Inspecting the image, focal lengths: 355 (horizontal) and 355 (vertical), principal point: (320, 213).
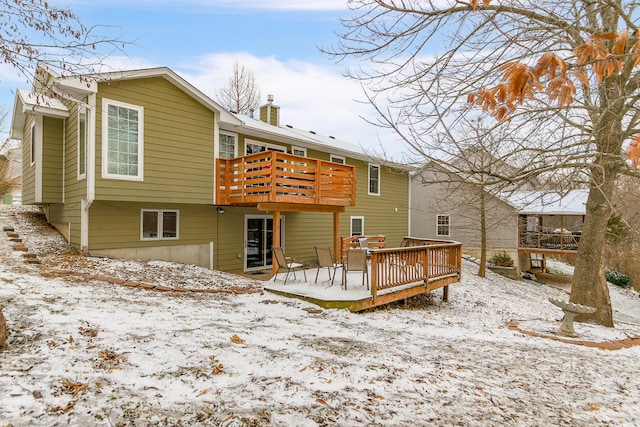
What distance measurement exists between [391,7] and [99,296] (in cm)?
584

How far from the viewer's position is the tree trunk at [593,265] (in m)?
7.57

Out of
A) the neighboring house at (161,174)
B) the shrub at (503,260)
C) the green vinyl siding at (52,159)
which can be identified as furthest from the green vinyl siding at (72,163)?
the shrub at (503,260)

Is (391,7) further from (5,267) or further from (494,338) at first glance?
(5,267)

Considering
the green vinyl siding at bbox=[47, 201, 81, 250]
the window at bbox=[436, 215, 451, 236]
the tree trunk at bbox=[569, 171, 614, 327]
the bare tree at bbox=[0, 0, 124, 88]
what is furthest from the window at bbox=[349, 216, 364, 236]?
the bare tree at bbox=[0, 0, 124, 88]

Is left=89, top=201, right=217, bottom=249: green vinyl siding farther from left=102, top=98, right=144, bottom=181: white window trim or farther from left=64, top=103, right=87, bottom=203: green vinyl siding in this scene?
left=102, top=98, right=144, bottom=181: white window trim

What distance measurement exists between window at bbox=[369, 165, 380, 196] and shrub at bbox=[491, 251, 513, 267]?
744cm

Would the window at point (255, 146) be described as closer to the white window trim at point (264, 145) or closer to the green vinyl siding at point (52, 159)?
the white window trim at point (264, 145)

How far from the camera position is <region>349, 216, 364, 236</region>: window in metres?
16.0

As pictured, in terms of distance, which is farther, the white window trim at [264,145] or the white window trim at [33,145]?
the white window trim at [264,145]

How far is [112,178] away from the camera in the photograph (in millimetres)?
8609

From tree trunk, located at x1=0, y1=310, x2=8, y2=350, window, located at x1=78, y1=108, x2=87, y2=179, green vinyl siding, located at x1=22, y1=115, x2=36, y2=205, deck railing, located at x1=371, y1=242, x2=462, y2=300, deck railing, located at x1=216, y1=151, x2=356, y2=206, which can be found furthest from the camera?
green vinyl siding, located at x1=22, y1=115, x2=36, y2=205

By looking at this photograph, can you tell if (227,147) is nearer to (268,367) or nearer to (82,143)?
A: (82,143)

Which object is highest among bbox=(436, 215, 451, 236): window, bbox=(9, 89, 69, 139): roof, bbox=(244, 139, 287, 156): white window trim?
bbox=(9, 89, 69, 139): roof

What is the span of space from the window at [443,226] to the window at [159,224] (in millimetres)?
15611
